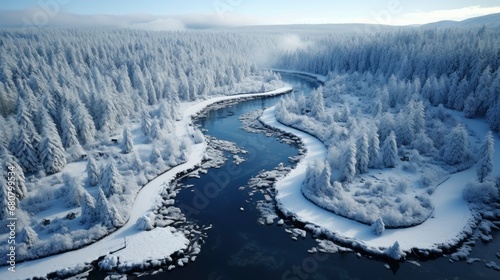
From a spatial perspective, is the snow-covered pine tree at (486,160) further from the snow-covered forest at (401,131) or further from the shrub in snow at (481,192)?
the shrub in snow at (481,192)

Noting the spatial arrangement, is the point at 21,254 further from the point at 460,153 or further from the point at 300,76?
the point at 300,76

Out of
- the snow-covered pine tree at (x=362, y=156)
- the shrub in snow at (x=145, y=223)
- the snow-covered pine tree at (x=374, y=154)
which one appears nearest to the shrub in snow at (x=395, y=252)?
the snow-covered pine tree at (x=362, y=156)

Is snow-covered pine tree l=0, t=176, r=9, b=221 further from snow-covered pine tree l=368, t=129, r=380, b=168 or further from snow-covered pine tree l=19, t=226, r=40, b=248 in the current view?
snow-covered pine tree l=368, t=129, r=380, b=168

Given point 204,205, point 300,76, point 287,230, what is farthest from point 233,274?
point 300,76

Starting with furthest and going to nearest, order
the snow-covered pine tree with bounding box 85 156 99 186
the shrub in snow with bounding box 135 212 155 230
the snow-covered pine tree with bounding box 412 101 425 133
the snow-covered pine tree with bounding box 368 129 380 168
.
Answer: the snow-covered pine tree with bounding box 412 101 425 133 → the snow-covered pine tree with bounding box 368 129 380 168 → the snow-covered pine tree with bounding box 85 156 99 186 → the shrub in snow with bounding box 135 212 155 230

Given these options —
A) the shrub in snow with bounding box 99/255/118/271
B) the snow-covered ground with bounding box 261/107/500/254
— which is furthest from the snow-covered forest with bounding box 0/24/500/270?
the shrub in snow with bounding box 99/255/118/271

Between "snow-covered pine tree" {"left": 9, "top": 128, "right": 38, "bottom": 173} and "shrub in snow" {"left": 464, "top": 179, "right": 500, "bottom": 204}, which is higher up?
"snow-covered pine tree" {"left": 9, "top": 128, "right": 38, "bottom": 173}
